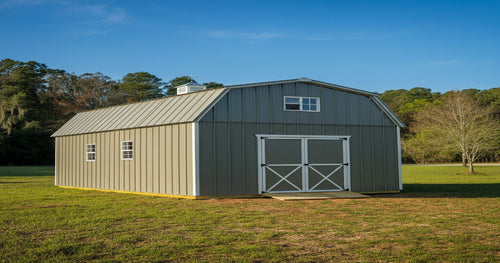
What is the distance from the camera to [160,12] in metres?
20.2

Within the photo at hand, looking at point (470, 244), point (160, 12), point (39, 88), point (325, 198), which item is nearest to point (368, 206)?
point (325, 198)

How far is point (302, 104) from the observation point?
16328 millimetres

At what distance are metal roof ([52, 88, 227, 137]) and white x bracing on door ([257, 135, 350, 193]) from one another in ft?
7.44

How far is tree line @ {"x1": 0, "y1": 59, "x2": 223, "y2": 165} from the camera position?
48.6 m

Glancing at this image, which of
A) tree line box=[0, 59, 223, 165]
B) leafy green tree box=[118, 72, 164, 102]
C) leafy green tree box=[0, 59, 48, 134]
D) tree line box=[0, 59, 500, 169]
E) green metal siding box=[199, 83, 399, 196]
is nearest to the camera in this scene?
green metal siding box=[199, 83, 399, 196]

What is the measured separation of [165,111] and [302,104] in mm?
4754

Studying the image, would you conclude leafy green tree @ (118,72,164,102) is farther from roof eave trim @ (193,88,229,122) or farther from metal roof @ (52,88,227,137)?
roof eave trim @ (193,88,229,122)

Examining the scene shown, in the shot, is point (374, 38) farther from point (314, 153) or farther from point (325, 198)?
point (325, 198)

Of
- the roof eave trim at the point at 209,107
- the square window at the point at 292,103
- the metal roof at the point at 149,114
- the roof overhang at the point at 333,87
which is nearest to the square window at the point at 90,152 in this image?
the metal roof at the point at 149,114

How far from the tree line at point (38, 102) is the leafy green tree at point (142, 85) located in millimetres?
2975

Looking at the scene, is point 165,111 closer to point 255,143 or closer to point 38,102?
point 255,143

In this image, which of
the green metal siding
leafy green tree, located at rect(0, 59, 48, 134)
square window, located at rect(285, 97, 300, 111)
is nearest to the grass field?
the green metal siding

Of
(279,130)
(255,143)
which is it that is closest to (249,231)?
(255,143)

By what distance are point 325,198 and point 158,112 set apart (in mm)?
6572
